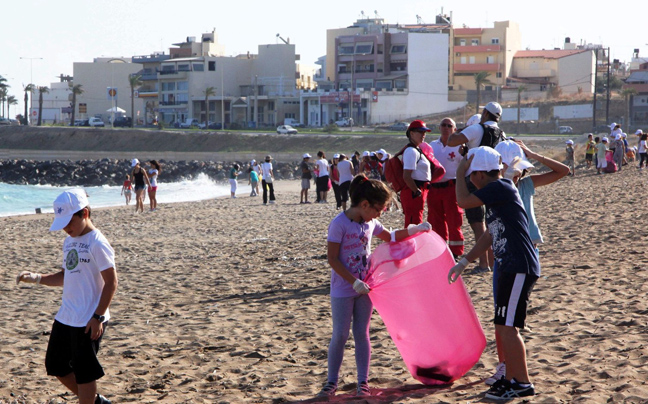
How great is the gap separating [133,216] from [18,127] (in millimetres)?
67294

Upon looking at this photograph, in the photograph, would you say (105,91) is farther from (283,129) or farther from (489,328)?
(489,328)

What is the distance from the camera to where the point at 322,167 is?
800 inches

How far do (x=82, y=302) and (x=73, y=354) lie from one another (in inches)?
10.8

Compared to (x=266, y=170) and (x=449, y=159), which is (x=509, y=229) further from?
(x=266, y=170)

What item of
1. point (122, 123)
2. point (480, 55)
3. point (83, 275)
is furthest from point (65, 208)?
point (480, 55)

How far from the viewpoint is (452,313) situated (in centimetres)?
434

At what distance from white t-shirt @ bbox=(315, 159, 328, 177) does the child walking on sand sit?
15716 millimetres

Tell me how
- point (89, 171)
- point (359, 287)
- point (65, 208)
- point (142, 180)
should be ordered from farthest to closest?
point (89, 171), point (142, 180), point (359, 287), point (65, 208)

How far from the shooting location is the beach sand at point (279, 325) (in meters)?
4.62

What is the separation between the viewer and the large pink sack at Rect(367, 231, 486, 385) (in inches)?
169

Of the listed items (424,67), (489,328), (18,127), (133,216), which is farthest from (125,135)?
(489,328)

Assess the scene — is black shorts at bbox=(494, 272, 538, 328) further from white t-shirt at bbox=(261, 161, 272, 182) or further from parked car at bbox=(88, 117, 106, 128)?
parked car at bbox=(88, 117, 106, 128)

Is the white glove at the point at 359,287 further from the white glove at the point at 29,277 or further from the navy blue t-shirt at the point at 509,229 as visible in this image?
the white glove at the point at 29,277

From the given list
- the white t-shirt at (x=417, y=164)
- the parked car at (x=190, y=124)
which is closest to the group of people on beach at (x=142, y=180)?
the white t-shirt at (x=417, y=164)
